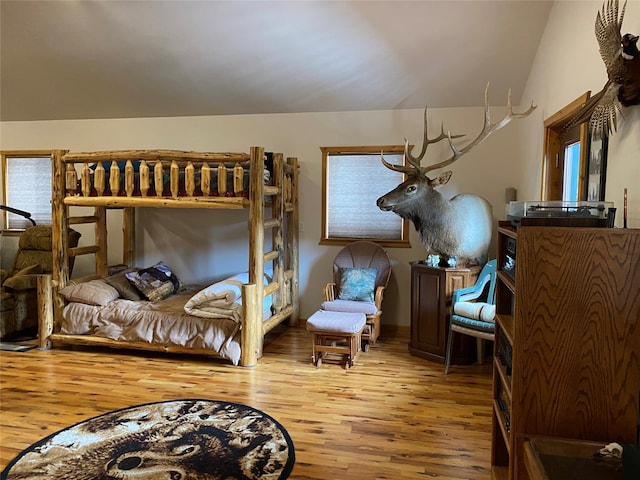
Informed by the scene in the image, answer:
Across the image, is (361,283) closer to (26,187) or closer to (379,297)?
(379,297)

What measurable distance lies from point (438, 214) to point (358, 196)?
1.28m

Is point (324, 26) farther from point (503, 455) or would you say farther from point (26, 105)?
point (26, 105)

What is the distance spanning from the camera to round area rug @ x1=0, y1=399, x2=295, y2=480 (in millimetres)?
2449

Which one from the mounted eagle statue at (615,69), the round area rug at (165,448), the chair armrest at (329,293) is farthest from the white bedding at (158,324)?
the mounted eagle statue at (615,69)

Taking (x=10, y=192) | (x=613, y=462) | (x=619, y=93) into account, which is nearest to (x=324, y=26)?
(x=619, y=93)

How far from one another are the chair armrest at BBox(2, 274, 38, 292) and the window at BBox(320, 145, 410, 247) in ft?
10.0

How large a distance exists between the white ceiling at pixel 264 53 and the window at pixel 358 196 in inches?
20.6

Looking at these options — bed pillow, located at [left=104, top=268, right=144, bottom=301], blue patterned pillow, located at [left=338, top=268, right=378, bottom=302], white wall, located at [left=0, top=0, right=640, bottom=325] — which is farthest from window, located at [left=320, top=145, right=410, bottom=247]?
bed pillow, located at [left=104, top=268, right=144, bottom=301]

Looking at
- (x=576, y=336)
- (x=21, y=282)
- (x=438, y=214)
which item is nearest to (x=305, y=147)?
(x=438, y=214)

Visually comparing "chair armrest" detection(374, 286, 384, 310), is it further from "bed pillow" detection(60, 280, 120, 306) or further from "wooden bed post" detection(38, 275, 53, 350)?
"wooden bed post" detection(38, 275, 53, 350)

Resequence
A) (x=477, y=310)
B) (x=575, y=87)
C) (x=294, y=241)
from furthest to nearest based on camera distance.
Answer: (x=294, y=241), (x=477, y=310), (x=575, y=87)

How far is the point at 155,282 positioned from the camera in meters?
4.88

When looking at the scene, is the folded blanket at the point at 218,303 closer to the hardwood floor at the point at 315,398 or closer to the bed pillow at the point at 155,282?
the hardwood floor at the point at 315,398

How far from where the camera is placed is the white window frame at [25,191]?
5.88m
